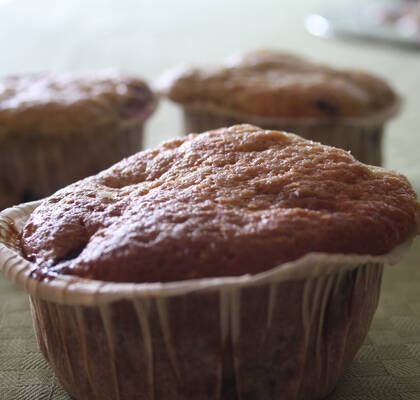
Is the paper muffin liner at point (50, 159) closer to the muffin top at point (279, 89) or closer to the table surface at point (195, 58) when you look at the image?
the muffin top at point (279, 89)

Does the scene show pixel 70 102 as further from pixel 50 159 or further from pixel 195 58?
pixel 195 58

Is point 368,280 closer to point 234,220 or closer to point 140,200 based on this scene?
point 234,220

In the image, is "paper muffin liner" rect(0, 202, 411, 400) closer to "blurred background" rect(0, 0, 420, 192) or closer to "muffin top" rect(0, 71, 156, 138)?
"muffin top" rect(0, 71, 156, 138)

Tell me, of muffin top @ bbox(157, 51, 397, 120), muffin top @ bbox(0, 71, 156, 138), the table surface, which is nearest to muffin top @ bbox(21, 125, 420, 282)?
the table surface

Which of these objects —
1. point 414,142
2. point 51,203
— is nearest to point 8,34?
point 414,142

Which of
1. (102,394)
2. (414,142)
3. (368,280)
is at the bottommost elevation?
(414,142)

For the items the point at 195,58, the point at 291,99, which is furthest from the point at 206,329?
the point at 195,58
